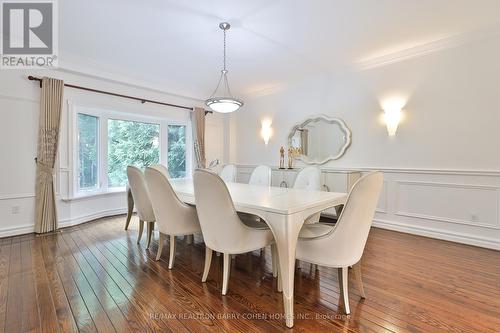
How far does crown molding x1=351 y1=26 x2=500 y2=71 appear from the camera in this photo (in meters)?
2.86

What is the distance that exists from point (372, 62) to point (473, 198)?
2.27 meters

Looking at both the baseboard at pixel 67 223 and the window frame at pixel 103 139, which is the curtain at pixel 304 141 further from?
the baseboard at pixel 67 223

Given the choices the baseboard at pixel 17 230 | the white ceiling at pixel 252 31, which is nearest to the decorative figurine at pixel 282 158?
the white ceiling at pixel 252 31

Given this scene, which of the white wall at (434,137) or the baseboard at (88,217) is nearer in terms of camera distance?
the white wall at (434,137)

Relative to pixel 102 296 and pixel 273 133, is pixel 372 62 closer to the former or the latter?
pixel 273 133

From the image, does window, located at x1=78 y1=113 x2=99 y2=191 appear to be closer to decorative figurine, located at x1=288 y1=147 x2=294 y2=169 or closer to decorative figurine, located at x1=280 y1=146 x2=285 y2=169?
decorative figurine, located at x1=280 y1=146 x2=285 y2=169

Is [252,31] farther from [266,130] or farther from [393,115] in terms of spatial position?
[266,130]

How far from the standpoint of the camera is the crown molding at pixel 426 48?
286 centimetres

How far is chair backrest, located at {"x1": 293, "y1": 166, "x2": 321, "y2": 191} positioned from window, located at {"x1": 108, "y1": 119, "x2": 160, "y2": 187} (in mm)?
3224

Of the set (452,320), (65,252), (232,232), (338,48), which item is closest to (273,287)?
(232,232)

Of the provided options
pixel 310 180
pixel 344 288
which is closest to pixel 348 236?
pixel 344 288

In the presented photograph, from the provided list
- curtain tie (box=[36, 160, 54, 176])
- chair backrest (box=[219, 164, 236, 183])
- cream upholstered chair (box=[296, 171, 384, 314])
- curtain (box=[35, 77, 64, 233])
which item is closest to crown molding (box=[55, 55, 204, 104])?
curtain (box=[35, 77, 64, 233])

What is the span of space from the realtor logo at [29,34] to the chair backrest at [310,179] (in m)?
3.21

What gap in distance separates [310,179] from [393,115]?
168cm
